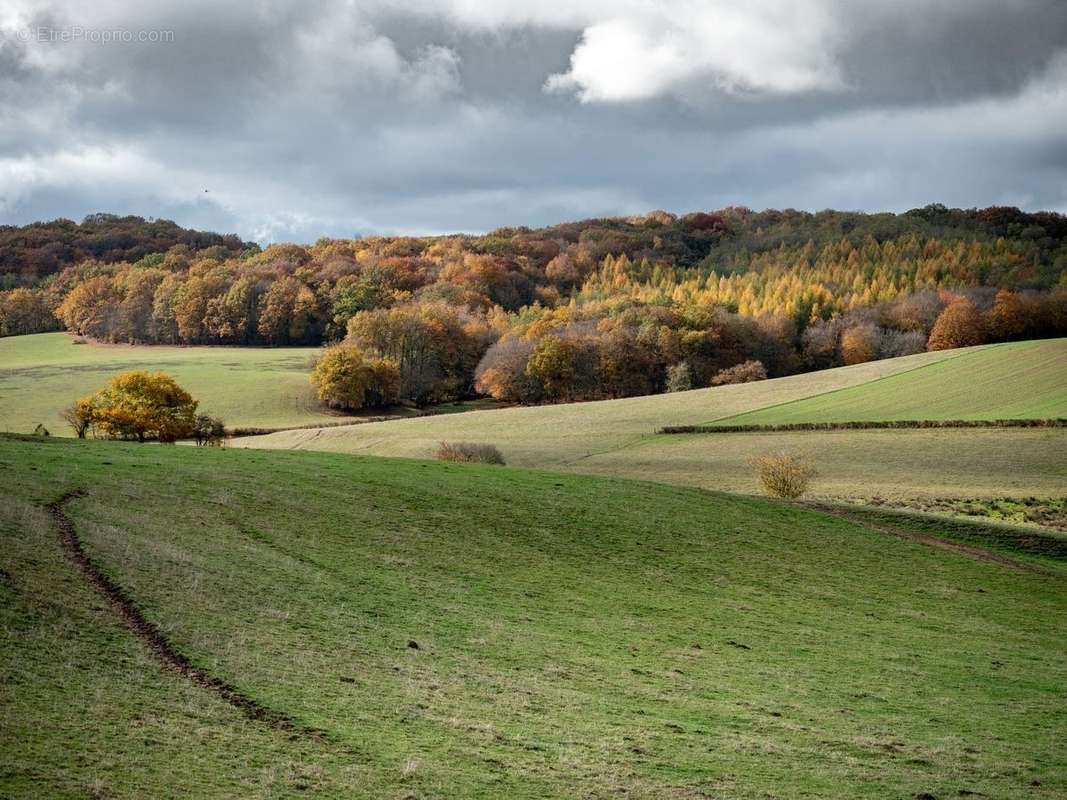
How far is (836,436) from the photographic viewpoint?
66.9 m

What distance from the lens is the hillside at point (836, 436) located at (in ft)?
180

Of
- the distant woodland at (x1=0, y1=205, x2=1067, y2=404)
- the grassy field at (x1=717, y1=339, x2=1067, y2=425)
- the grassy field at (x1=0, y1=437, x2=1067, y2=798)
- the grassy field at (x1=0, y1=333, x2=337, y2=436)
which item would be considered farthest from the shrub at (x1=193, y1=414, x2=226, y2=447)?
the grassy field at (x1=717, y1=339, x2=1067, y2=425)

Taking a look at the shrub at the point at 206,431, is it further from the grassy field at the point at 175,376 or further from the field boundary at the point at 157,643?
the field boundary at the point at 157,643

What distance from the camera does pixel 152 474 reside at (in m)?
30.7

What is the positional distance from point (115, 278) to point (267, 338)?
34834mm

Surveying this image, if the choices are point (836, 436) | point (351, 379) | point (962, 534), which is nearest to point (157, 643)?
point (962, 534)

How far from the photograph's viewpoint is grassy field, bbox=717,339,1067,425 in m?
70.1

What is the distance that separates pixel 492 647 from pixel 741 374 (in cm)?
9744

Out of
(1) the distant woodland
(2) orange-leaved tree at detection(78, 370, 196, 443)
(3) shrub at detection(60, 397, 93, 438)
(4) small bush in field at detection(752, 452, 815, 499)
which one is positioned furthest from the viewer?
(1) the distant woodland

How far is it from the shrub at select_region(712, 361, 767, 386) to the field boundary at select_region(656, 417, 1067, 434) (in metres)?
40.5

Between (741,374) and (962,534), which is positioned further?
(741,374)

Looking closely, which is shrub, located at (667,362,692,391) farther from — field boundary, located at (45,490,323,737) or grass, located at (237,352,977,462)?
field boundary, located at (45,490,323,737)

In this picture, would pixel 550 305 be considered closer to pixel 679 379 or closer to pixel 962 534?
pixel 679 379

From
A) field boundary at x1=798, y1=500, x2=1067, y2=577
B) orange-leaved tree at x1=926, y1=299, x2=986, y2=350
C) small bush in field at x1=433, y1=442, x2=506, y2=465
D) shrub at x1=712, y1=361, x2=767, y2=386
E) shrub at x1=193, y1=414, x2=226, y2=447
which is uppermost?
orange-leaved tree at x1=926, y1=299, x2=986, y2=350
